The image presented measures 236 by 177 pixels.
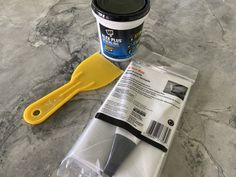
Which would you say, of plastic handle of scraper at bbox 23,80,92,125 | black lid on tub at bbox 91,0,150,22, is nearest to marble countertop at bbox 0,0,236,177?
plastic handle of scraper at bbox 23,80,92,125

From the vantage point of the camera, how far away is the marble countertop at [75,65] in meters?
0.38

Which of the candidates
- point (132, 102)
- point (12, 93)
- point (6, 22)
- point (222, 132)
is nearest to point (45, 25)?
point (6, 22)

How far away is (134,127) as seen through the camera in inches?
14.9

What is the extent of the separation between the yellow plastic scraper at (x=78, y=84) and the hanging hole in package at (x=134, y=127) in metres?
0.04

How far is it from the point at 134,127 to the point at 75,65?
0.65ft

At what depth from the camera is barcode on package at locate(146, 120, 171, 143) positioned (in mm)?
373

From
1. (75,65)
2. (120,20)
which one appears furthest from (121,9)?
(75,65)

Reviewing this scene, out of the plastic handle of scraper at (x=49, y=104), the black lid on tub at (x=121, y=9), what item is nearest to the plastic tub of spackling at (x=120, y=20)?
the black lid on tub at (x=121, y=9)

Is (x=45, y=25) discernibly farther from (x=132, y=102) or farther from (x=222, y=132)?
(x=222, y=132)

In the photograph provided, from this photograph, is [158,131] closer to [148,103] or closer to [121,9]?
[148,103]

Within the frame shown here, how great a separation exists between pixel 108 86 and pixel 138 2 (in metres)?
0.17

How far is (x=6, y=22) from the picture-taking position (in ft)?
1.86

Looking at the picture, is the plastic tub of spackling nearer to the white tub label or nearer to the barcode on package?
the white tub label

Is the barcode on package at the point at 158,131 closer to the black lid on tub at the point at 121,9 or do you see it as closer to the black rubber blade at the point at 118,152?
the black rubber blade at the point at 118,152
